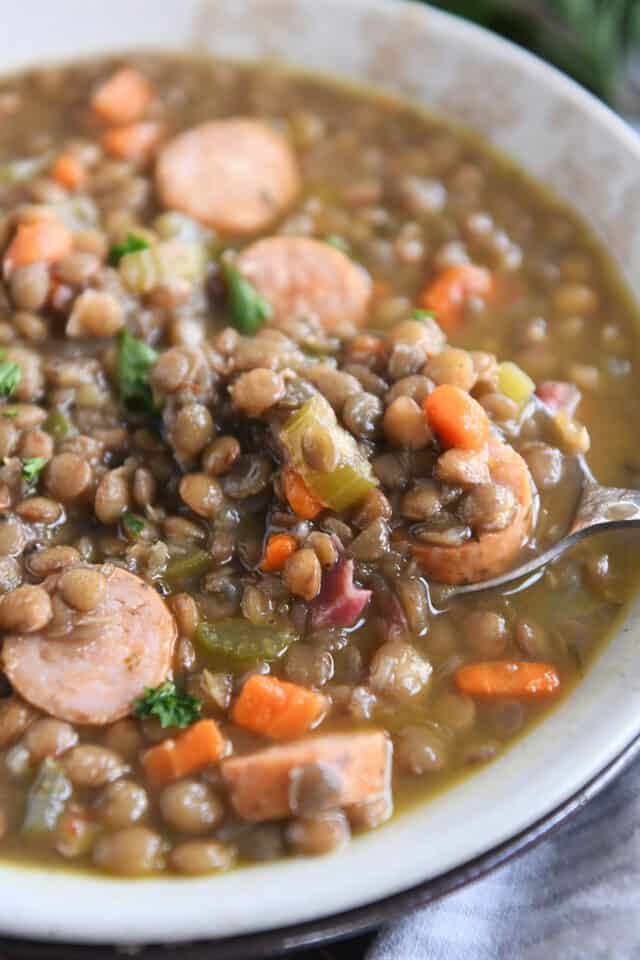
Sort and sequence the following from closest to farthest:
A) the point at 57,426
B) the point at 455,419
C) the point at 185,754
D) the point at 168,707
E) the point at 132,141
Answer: the point at 185,754 → the point at 168,707 → the point at 455,419 → the point at 57,426 → the point at 132,141

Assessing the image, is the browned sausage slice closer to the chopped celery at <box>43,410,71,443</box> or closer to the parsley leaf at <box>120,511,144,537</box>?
the chopped celery at <box>43,410,71,443</box>

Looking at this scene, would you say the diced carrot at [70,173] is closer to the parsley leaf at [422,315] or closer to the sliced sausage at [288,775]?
the parsley leaf at [422,315]

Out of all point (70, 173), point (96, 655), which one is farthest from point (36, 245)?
point (96, 655)

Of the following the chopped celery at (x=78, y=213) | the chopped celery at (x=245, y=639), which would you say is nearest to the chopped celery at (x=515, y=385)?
the chopped celery at (x=245, y=639)

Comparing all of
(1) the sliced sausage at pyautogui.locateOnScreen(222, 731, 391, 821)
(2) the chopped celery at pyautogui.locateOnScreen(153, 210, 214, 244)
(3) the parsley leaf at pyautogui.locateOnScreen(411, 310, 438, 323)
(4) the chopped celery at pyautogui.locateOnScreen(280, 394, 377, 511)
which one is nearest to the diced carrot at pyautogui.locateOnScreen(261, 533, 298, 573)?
(4) the chopped celery at pyautogui.locateOnScreen(280, 394, 377, 511)

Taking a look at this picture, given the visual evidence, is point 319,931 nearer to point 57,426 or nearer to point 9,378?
point 57,426

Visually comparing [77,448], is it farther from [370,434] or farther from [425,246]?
[425,246]
